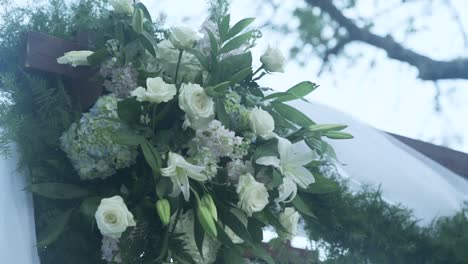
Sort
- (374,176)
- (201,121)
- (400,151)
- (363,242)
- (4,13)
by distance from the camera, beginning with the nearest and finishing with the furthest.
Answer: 1. (201,121)
2. (4,13)
3. (363,242)
4. (374,176)
5. (400,151)

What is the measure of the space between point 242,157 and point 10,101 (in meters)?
0.33

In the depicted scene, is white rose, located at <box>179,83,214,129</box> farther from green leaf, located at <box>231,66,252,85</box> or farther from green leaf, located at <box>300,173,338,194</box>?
green leaf, located at <box>300,173,338,194</box>

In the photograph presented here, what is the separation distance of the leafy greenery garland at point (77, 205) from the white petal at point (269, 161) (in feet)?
0.40

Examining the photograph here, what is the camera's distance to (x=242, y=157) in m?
0.77

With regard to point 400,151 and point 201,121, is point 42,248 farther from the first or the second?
point 400,151

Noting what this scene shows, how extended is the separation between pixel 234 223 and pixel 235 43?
264mm

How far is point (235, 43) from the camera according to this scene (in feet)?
2.66

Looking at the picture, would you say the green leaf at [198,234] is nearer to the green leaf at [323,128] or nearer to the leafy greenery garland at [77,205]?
the leafy greenery garland at [77,205]

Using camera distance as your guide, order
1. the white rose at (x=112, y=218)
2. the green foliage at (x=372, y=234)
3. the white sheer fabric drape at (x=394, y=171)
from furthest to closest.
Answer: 1. the white sheer fabric drape at (x=394, y=171)
2. the green foliage at (x=372, y=234)
3. the white rose at (x=112, y=218)

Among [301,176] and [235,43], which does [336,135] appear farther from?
[235,43]

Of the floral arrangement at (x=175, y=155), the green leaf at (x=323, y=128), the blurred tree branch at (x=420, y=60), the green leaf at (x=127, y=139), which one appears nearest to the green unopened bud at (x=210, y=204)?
the floral arrangement at (x=175, y=155)

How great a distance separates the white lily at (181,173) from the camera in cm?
67

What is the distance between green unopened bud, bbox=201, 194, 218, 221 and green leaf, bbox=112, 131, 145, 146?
109 mm

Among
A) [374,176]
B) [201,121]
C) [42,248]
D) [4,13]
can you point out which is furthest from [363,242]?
[4,13]
